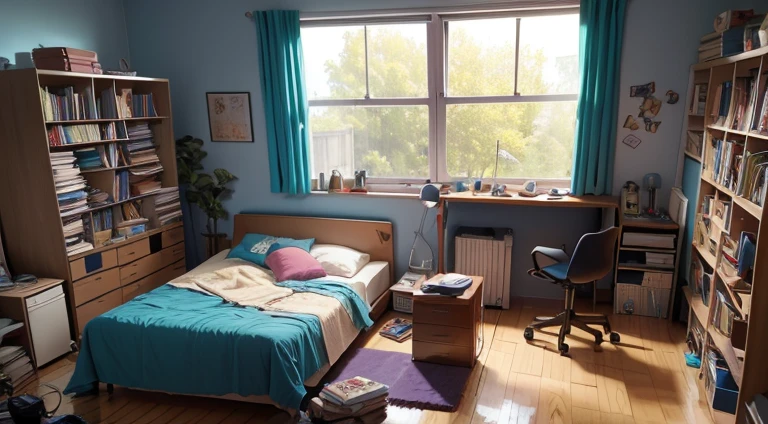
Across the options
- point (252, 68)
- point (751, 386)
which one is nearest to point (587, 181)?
point (751, 386)

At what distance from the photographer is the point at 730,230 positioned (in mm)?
2855

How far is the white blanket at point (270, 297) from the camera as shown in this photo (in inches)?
135

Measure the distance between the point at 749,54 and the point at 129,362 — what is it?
372cm

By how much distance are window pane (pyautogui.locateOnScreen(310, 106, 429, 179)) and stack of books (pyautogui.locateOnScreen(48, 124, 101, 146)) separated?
5.73 ft

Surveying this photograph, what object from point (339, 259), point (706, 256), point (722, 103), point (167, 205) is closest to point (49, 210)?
point (167, 205)

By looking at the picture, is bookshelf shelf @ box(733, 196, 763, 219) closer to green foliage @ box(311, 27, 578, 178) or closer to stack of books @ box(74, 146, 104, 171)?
green foliage @ box(311, 27, 578, 178)

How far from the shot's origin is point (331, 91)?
187 inches

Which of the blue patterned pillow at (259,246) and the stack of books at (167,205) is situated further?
the stack of books at (167,205)

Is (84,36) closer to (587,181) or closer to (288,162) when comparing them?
(288,162)

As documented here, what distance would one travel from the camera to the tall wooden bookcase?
3.61 m

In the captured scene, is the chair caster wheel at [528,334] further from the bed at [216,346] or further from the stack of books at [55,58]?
the stack of books at [55,58]

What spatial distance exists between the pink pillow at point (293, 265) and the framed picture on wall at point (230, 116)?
1.28 m

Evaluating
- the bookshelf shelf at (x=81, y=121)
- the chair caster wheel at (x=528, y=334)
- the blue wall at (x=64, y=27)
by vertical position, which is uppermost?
the blue wall at (x=64, y=27)

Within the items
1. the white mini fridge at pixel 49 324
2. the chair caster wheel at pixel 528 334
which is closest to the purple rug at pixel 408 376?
the chair caster wheel at pixel 528 334
